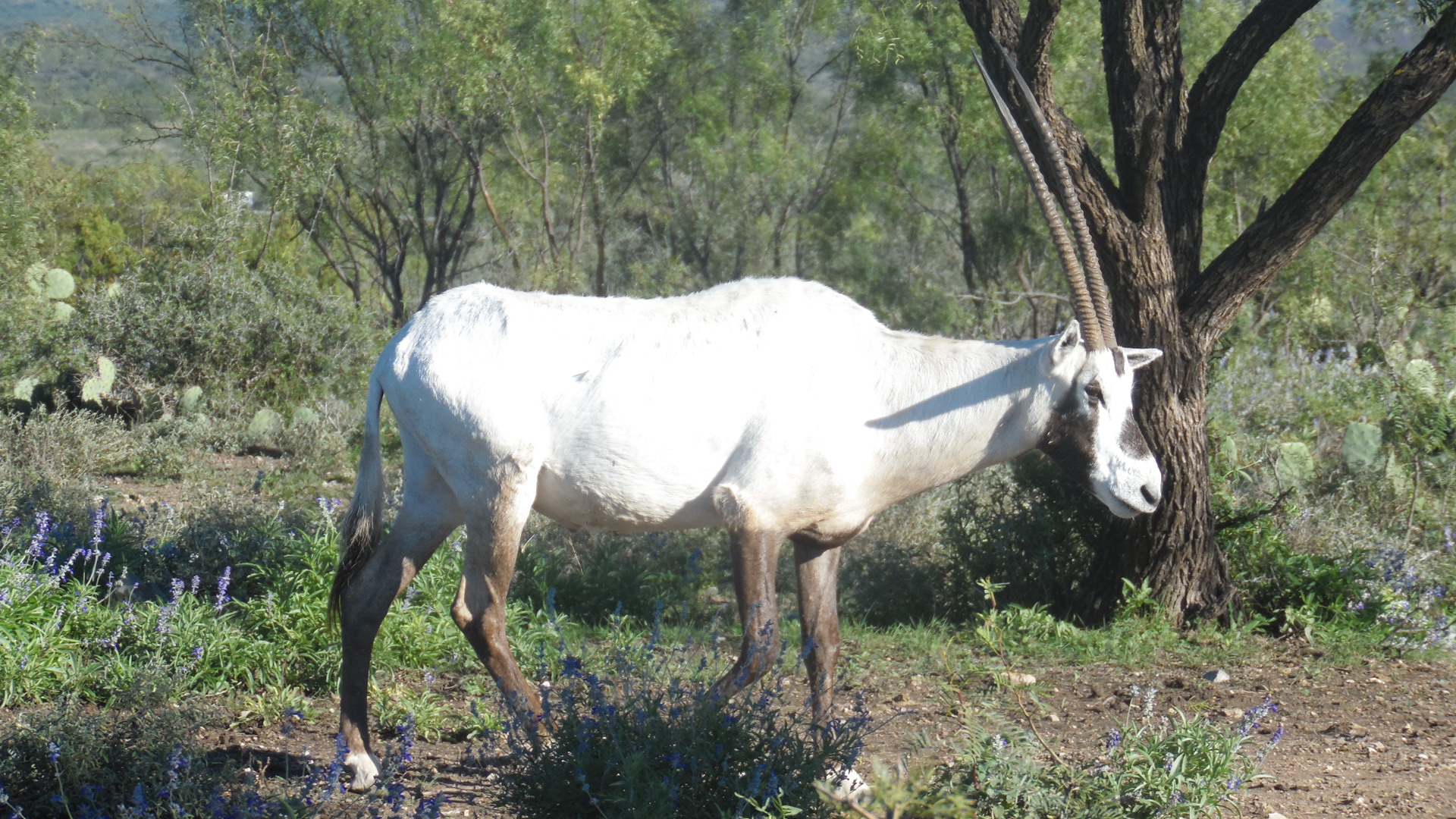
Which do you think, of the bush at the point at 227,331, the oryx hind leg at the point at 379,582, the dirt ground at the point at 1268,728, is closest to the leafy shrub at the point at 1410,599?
the dirt ground at the point at 1268,728

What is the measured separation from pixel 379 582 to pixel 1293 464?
224 inches

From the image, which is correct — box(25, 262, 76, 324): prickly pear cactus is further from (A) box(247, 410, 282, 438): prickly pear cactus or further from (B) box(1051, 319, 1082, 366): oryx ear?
(B) box(1051, 319, 1082, 366): oryx ear

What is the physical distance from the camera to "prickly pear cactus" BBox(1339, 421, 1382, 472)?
26.1ft

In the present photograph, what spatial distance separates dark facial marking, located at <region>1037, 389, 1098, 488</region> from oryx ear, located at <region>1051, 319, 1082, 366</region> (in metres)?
0.16

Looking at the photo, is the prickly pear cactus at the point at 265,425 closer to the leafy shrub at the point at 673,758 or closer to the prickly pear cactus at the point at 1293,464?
the leafy shrub at the point at 673,758

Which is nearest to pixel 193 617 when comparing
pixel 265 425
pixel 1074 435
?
pixel 1074 435

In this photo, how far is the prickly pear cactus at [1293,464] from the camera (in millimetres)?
7539

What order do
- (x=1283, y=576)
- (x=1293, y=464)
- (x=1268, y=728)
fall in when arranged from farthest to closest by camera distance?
(x=1293, y=464) → (x=1283, y=576) → (x=1268, y=728)

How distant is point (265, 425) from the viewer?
10.4 meters

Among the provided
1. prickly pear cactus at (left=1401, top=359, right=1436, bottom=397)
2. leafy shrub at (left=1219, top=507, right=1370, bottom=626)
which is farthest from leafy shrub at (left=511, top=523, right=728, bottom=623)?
prickly pear cactus at (left=1401, top=359, right=1436, bottom=397)

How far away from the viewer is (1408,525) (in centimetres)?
Answer: 725

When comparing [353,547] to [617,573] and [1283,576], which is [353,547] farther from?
[1283,576]

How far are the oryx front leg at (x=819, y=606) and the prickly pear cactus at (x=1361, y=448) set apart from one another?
15.5 feet

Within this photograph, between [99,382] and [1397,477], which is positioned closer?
[1397,477]
